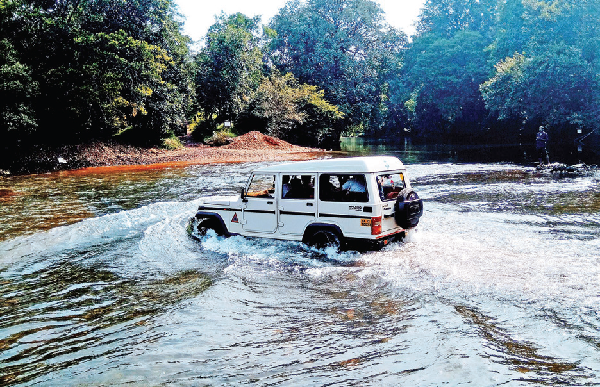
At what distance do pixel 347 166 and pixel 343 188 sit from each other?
0.45 m

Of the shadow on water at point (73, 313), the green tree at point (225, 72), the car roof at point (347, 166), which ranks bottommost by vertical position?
the shadow on water at point (73, 313)

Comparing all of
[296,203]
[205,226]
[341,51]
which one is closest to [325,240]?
[296,203]

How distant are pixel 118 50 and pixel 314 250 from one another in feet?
84.7

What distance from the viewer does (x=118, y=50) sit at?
97.7 ft

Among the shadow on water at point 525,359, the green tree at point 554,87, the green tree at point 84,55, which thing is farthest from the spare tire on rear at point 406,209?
the green tree at point 554,87

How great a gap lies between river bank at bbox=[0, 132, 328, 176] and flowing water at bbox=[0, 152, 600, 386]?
16.5m

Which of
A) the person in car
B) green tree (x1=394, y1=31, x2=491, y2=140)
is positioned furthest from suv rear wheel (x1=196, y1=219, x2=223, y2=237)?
green tree (x1=394, y1=31, x2=491, y2=140)

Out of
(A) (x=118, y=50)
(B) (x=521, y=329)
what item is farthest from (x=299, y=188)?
(A) (x=118, y=50)

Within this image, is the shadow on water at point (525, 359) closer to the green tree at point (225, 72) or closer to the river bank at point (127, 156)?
the river bank at point (127, 156)

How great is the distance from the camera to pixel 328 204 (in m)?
9.38

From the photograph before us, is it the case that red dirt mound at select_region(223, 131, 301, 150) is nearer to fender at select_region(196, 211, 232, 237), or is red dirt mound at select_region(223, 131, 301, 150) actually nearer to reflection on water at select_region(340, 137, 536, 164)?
reflection on water at select_region(340, 137, 536, 164)

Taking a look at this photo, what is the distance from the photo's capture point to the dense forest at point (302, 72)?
2897cm

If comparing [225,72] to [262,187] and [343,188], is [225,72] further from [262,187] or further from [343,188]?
[343,188]

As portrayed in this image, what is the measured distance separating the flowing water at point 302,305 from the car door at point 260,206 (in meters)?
0.42
